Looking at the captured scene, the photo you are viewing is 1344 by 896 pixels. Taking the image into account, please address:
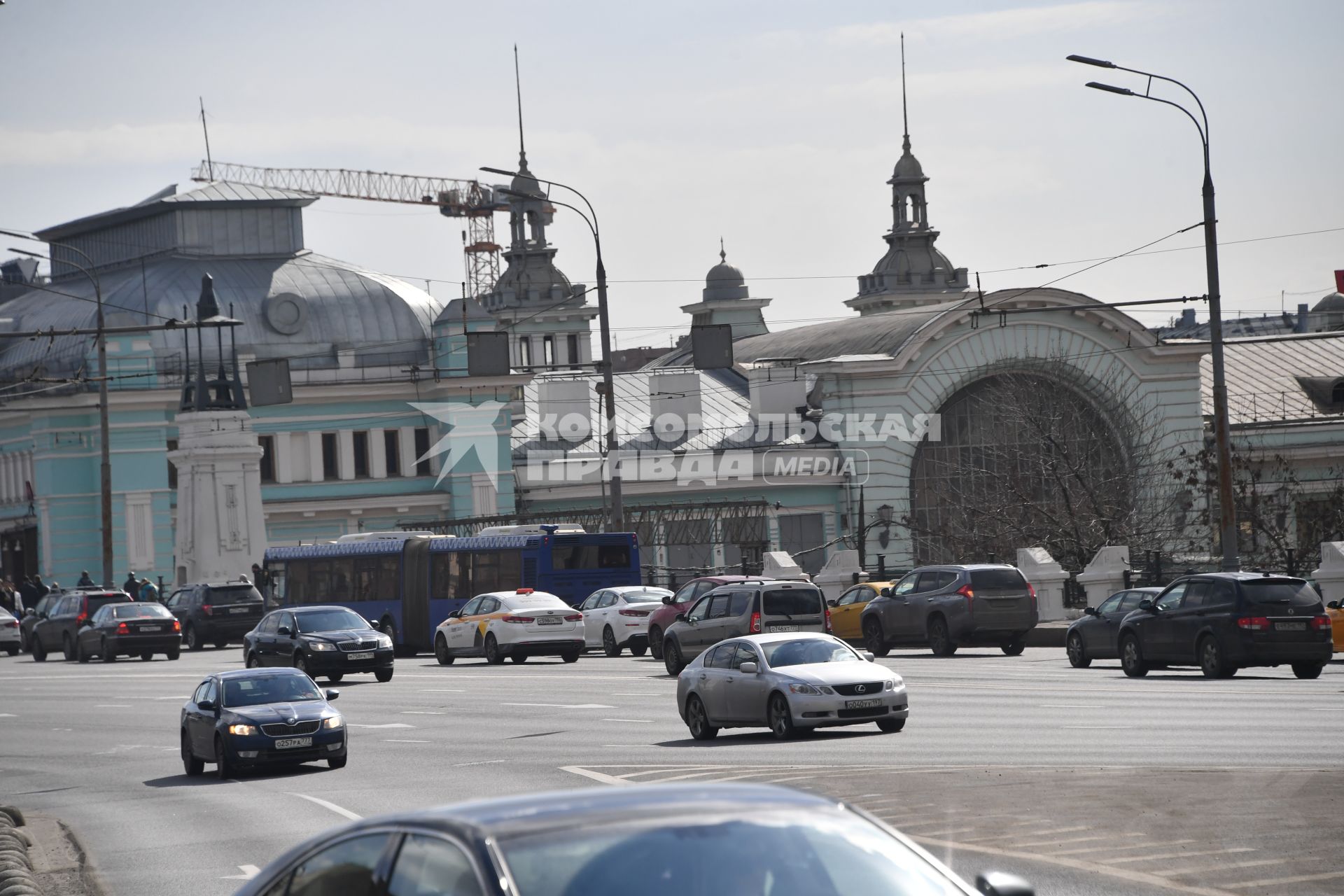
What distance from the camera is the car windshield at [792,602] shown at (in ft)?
105

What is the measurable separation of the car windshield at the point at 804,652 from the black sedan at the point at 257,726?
4.80 m

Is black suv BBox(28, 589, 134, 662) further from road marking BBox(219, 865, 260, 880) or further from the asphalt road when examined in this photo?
road marking BBox(219, 865, 260, 880)

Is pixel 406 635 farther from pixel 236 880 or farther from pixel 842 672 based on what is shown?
pixel 236 880

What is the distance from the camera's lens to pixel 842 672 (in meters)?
21.6

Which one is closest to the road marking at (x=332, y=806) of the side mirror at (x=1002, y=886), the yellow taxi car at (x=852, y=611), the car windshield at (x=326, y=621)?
the side mirror at (x=1002, y=886)

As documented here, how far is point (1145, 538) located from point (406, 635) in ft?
64.1

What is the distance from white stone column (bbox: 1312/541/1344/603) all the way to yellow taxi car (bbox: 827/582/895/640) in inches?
328

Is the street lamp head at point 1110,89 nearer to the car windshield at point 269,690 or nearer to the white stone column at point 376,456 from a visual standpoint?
the car windshield at point 269,690

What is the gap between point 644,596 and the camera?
133ft

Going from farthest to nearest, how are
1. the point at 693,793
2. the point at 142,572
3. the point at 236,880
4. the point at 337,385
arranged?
the point at 337,385, the point at 142,572, the point at 236,880, the point at 693,793

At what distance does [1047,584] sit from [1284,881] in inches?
1232

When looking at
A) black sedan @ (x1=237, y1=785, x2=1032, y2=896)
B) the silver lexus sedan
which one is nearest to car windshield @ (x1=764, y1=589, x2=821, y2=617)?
the silver lexus sedan

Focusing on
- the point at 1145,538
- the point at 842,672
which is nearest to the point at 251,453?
the point at 1145,538

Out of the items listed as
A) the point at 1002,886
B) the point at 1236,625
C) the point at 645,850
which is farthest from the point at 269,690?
the point at 645,850
